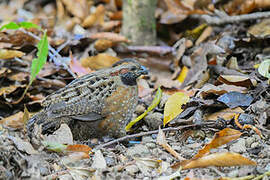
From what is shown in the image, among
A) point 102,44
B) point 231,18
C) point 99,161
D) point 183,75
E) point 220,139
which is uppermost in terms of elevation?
point 231,18

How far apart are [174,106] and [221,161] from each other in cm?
127

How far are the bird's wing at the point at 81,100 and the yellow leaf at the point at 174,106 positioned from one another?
2.01ft

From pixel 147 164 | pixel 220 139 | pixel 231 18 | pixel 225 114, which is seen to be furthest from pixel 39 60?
pixel 231 18

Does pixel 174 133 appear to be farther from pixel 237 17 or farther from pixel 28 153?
pixel 237 17

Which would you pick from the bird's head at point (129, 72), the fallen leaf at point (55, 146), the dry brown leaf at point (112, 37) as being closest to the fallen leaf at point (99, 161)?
the fallen leaf at point (55, 146)

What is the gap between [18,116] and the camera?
4836 millimetres

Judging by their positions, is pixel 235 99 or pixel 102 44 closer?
pixel 235 99

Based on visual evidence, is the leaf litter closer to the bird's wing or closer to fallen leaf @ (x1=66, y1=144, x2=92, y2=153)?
fallen leaf @ (x1=66, y1=144, x2=92, y2=153)

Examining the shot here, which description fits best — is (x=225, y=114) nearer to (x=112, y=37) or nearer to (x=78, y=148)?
(x=78, y=148)

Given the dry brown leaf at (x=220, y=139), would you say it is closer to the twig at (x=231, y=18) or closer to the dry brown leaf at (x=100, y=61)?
the dry brown leaf at (x=100, y=61)

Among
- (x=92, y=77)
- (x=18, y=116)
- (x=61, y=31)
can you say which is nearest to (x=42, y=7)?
(x=61, y=31)

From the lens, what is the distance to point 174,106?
4246 millimetres

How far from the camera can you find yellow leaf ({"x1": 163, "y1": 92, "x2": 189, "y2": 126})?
4.16m

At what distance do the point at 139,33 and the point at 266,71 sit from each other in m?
2.51
